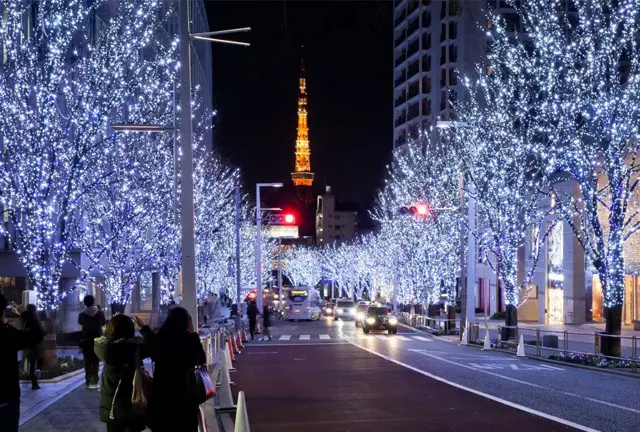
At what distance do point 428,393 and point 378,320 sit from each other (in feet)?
85.5

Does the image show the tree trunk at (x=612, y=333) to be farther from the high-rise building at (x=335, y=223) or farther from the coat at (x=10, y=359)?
the high-rise building at (x=335, y=223)

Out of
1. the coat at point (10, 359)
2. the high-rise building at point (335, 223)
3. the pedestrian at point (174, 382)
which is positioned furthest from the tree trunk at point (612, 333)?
the high-rise building at point (335, 223)

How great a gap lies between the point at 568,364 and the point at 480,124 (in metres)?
11.2

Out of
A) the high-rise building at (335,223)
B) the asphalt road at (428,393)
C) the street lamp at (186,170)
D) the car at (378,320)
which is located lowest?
A: the car at (378,320)

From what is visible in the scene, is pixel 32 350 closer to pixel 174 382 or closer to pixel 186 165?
pixel 186 165

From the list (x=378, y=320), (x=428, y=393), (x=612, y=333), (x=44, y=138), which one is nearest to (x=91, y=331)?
(x=44, y=138)

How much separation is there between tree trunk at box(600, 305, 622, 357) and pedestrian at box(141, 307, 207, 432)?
698 inches

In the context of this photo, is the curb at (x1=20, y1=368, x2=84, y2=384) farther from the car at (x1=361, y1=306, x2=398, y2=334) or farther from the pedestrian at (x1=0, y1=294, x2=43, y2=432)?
the car at (x1=361, y1=306, x2=398, y2=334)

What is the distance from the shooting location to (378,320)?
42.3 metres

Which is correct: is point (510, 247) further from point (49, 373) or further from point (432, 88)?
point (432, 88)

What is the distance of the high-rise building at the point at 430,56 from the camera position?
78.6 m

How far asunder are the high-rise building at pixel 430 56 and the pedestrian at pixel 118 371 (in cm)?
6730

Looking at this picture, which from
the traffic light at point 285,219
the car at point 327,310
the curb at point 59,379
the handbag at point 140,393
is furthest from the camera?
the car at point 327,310

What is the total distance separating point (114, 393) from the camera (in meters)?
9.09
